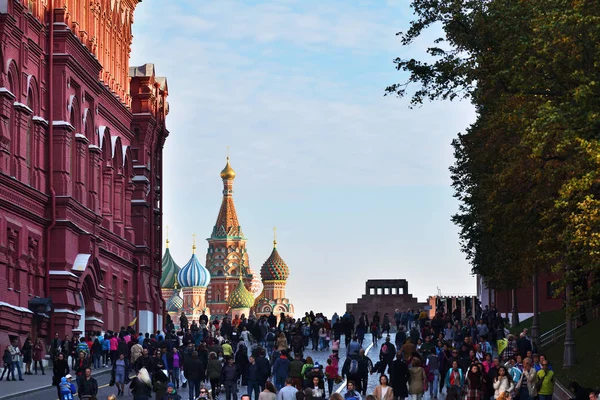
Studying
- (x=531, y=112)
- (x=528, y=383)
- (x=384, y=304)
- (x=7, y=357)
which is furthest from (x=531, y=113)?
(x=384, y=304)

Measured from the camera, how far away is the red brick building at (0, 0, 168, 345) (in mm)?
53906

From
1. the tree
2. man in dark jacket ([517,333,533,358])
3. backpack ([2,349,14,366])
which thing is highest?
the tree

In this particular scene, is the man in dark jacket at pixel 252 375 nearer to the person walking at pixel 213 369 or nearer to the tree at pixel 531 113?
the person walking at pixel 213 369

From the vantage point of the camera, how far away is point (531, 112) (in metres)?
36.7

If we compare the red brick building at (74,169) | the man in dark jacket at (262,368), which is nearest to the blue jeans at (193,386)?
the man in dark jacket at (262,368)

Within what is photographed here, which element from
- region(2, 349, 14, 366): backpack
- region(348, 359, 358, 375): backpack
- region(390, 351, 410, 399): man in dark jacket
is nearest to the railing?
region(348, 359, 358, 375): backpack

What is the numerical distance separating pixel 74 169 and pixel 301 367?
26126 mm

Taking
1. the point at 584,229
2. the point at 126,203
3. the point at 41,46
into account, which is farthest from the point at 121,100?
the point at 584,229

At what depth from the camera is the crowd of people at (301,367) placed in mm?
33812

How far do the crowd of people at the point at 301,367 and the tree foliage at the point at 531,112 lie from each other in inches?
111

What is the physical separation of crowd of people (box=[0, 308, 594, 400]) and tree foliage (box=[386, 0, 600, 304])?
2.83m

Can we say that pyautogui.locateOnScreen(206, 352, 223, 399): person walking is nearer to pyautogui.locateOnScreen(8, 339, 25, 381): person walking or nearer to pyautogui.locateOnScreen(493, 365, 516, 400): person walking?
pyautogui.locateOnScreen(8, 339, 25, 381): person walking

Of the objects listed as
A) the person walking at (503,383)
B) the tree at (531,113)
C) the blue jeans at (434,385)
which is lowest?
the blue jeans at (434,385)

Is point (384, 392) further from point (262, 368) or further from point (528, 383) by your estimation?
point (262, 368)
